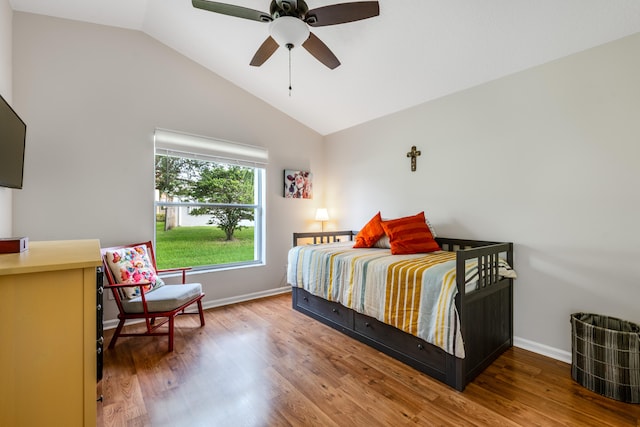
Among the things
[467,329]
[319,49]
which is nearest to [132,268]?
[319,49]

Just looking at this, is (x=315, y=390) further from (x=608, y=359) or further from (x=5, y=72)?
(x=5, y=72)

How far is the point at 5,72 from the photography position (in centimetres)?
213

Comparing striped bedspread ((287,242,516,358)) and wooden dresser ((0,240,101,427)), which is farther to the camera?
striped bedspread ((287,242,516,358))

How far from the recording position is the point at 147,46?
9.55 ft

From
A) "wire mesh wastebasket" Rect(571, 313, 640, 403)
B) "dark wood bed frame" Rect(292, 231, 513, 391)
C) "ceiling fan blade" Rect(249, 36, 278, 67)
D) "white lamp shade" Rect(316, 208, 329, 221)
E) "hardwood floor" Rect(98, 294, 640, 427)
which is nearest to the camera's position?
"hardwood floor" Rect(98, 294, 640, 427)

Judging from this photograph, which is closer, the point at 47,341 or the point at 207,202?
the point at 47,341

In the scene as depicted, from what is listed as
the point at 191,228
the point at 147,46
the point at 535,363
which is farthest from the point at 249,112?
the point at 535,363

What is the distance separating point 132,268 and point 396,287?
2.16m

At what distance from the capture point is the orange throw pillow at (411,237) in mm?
2660

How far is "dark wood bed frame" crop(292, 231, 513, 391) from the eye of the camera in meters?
1.79

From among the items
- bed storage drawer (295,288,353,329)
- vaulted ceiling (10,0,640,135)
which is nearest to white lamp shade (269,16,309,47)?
vaulted ceiling (10,0,640,135)

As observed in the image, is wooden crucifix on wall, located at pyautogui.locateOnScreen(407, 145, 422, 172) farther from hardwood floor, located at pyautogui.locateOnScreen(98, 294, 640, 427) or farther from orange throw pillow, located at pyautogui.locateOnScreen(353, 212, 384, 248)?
hardwood floor, located at pyautogui.locateOnScreen(98, 294, 640, 427)

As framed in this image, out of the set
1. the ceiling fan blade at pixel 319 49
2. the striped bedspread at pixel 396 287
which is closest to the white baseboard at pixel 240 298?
the striped bedspread at pixel 396 287

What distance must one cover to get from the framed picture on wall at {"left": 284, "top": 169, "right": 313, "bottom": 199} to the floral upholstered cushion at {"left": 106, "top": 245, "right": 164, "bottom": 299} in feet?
5.96
